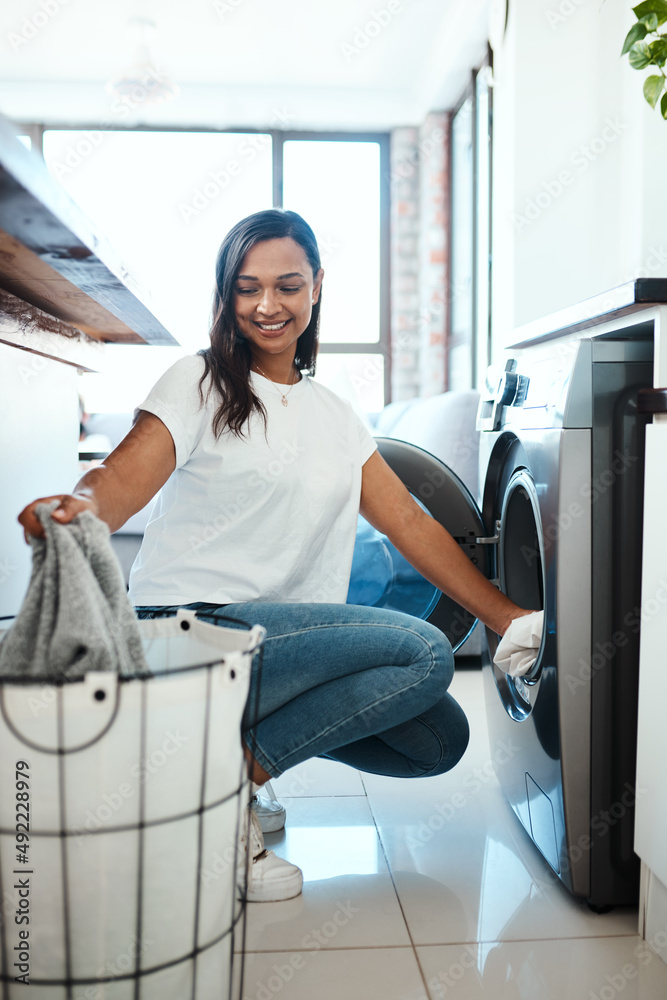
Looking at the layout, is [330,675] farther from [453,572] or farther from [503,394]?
[503,394]

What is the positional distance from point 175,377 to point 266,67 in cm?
382

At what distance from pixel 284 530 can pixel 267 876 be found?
522 mm

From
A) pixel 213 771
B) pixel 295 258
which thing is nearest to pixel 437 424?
pixel 295 258

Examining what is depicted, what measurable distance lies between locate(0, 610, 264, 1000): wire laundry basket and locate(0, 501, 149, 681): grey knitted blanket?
4cm

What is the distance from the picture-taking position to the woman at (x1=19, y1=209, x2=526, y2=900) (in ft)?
3.75

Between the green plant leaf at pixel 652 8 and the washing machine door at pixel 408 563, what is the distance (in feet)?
2.90

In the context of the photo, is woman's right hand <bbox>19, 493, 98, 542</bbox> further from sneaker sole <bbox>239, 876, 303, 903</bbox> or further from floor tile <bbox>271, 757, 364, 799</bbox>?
floor tile <bbox>271, 757, 364, 799</bbox>

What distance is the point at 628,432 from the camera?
1.11m

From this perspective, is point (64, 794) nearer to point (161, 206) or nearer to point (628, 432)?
point (628, 432)

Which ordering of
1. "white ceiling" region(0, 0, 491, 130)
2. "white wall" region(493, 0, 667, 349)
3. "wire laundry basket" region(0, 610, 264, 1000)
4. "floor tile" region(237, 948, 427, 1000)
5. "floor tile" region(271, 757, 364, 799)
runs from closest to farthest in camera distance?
"wire laundry basket" region(0, 610, 264, 1000) → "floor tile" region(237, 948, 427, 1000) → "floor tile" region(271, 757, 364, 799) → "white wall" region(493, 0, 667, 349) → "white ceiling" region(0, 0, 491, 130)

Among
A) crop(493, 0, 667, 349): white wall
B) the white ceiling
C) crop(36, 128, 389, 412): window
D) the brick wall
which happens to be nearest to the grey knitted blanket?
crop(493, 0, 667, 349): white wall

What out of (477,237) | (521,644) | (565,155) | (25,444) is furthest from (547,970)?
(477,237)

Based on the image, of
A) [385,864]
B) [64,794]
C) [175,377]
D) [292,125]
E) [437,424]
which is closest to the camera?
[64,794]

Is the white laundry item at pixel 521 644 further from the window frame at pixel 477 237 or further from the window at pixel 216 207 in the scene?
the window at pixel 216 207
